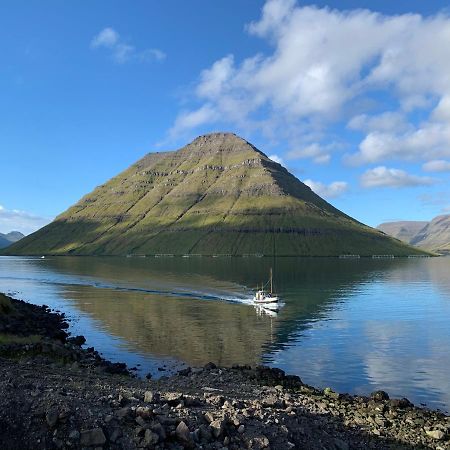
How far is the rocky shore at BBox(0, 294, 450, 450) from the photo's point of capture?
20.9 m

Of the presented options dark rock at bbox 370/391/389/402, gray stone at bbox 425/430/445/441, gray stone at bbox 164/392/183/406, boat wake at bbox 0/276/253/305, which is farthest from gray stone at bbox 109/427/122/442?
boat wake at bbox 0/276/253/305

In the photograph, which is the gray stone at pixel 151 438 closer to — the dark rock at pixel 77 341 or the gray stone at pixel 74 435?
the gray stone at pixel 74 435

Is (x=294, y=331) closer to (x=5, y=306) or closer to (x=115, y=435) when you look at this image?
(x=5, y=306)

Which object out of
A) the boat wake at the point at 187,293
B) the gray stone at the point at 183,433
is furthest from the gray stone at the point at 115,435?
the boat wake at the point at 187,293

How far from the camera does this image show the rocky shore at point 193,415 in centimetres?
2092

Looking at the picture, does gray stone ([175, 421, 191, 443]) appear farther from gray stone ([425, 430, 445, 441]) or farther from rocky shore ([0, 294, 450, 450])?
gray stone ([425, 430, 445, 441])

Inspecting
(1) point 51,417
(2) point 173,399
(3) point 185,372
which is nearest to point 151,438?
(1) point 51,417

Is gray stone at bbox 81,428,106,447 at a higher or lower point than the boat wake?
higher

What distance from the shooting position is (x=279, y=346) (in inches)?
2495

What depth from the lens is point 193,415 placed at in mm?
23922

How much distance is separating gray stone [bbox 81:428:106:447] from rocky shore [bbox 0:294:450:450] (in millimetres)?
41

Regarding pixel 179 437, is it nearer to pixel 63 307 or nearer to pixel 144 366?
pixel 144 366

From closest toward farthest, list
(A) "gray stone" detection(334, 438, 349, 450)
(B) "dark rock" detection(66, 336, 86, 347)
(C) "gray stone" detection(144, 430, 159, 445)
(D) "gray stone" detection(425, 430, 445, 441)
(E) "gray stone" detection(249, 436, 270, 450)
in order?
(C) "gray stone" detection(144, 430, 159, 445) → (E) "gray stone" detection(249, 436, 270, 450) → (A) "gray stone" detection(334, 438, 349, 450) → (D) "gray stone" detection(425, 430, 445, 441) → (B) "dark rock" detection(66, 336, 86, 347)

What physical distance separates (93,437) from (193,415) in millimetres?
5482
